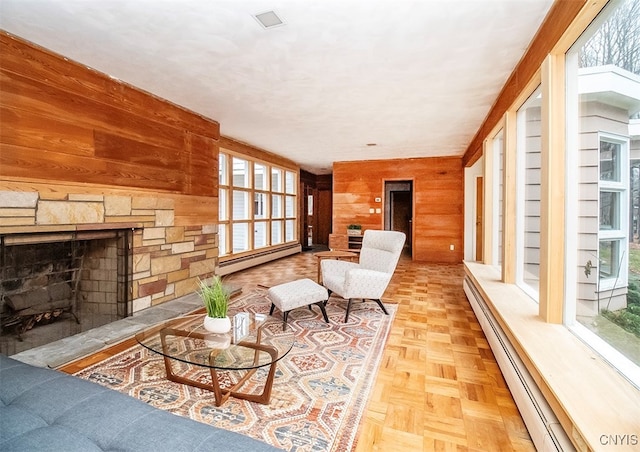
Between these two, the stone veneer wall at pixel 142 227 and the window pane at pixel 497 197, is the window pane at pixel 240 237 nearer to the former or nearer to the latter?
the stone veneer wall at pixel 142 227

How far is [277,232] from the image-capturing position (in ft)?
24.1

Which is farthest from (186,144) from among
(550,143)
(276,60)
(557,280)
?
(557,280)

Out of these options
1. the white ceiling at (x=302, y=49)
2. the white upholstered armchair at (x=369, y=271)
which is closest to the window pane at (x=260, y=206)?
the white ceiling at (x=302, y=49)

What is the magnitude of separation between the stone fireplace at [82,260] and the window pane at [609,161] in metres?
3.44

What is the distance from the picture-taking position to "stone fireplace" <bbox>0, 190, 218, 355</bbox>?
2.28m

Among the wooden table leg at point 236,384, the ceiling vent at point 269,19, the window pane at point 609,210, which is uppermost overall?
the ceiling vent at point 269,19

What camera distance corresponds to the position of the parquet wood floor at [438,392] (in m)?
1.50

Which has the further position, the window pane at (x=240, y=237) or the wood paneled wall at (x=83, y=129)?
the window pane at (x=240, y=237)

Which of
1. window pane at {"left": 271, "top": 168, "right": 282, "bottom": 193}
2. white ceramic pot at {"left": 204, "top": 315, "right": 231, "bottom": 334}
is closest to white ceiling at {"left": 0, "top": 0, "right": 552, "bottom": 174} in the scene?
white ceramic pot at {"left": 204, "top": 315, "right": 231, "bottom": 334}

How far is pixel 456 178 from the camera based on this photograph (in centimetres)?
655

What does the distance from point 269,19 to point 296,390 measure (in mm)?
2257

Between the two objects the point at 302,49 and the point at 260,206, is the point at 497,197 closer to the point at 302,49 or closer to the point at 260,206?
the point at 302,49

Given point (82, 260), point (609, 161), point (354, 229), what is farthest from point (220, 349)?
point (354, 229)

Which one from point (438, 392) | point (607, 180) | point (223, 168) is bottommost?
point (438, 392)
